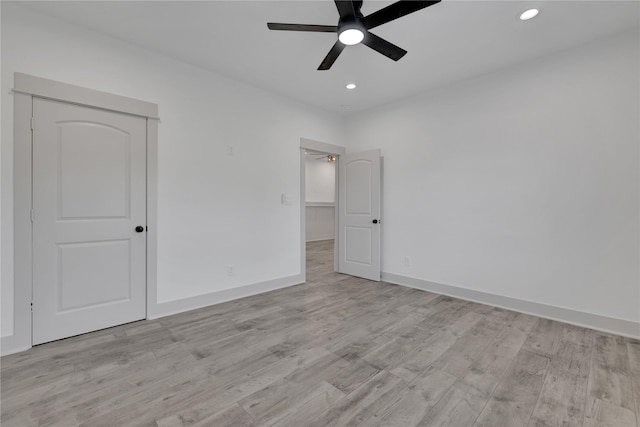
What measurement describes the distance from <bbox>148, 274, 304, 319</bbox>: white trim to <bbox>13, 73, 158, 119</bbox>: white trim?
2098 millimetres

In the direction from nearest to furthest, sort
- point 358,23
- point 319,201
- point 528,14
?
1. point 358,23
2. point 528,14
3. point 319,201

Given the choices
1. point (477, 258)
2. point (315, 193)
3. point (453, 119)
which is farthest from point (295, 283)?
point (315, 193)

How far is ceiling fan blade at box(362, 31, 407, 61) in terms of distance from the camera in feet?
7.18

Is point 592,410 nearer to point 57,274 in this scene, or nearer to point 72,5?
point 57,274

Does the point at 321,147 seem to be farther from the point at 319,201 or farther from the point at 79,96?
the point at 319,201

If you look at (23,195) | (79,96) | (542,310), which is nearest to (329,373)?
(542,310)

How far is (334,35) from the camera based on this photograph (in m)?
2.68

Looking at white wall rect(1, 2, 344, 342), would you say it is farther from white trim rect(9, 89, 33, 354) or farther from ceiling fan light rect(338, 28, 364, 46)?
ceiling fan light rect(338, 28, 364, 46)

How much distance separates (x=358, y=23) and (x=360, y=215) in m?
3.09

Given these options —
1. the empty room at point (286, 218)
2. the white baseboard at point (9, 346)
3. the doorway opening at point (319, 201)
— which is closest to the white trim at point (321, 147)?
the empty room at point (286, 218)

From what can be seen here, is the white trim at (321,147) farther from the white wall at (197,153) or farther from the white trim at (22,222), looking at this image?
the white trim at (22,222)

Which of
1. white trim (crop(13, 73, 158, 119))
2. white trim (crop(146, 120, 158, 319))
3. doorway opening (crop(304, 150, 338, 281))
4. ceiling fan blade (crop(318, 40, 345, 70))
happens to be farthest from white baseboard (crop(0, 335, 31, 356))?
doorway opening (crop(304, 150, 338, 281))

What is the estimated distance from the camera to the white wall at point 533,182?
2680mm

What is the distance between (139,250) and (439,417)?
3.04 metres
